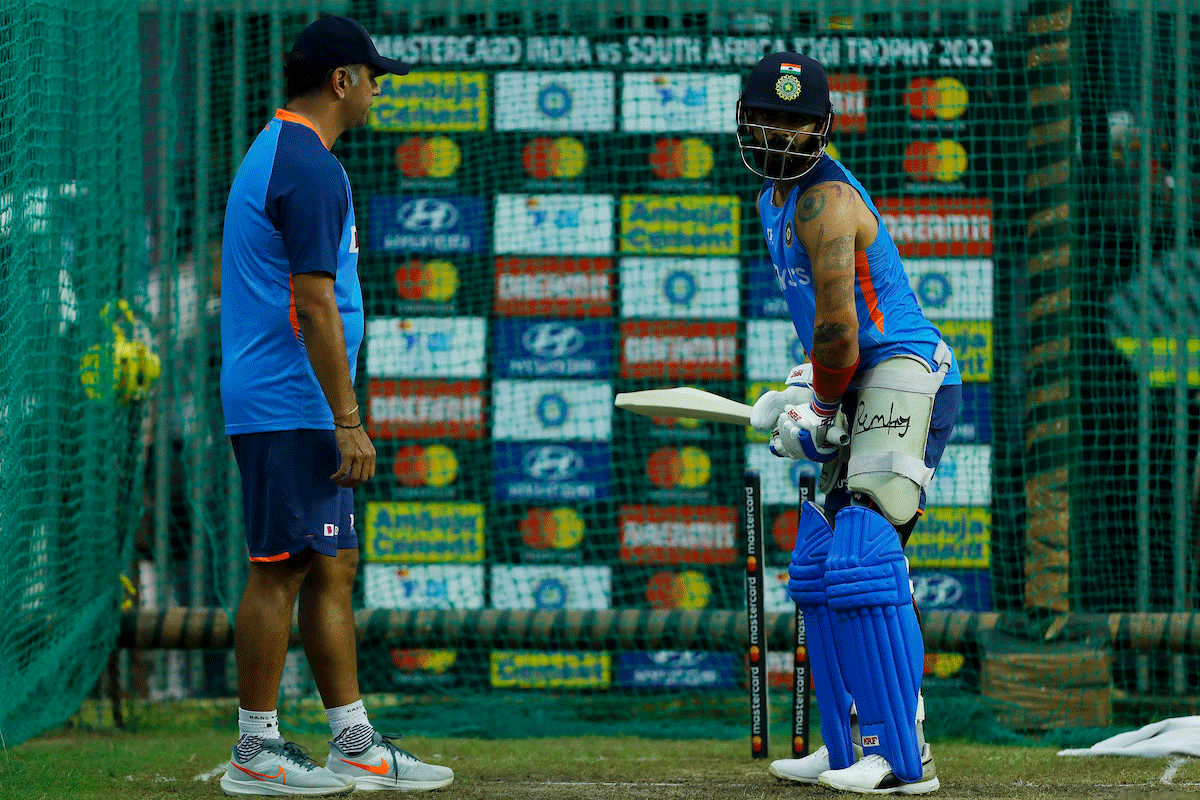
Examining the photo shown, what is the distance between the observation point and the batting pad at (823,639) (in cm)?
376

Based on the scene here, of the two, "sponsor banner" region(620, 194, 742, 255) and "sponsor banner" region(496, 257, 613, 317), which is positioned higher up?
→ "sponsor banner" region(620, 194, 742, 255)

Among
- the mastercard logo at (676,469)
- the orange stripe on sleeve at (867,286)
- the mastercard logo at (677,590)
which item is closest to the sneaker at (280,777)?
the orange stripe on sleeve at (867,286)

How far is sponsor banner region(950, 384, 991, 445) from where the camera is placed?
6.28m

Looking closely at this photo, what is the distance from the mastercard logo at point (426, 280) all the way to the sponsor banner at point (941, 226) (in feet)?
7.03

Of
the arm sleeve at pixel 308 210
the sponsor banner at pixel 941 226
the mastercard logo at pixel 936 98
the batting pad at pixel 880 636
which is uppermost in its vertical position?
the mastercard logo at pixel 936 98

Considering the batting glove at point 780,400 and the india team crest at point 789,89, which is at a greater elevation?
the india team crest at point 789,89

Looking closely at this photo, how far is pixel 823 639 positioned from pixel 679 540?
2632mm

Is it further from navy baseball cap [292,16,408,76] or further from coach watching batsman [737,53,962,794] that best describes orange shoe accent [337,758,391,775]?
navy baseball cap [292,16,408,76]

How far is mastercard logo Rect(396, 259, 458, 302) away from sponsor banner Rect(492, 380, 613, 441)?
539 mm

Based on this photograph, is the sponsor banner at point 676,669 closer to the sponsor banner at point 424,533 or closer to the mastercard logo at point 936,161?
the sponsor banner at point 424,533

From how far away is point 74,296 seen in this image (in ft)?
17.1

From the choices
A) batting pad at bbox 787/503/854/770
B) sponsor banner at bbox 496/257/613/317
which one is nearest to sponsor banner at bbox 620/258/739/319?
sponsor banner at bbox 496/257/613/317

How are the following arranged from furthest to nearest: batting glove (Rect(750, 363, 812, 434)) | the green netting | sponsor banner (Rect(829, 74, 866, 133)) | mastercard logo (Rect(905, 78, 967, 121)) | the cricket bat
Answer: sponsor banner (Rect(829, 74, 866, 133)) < mastercard logo (Rect(905, 78, 967, 121)) < the green netting < the cricket bat < batting glove (Rect(750, 363, 812, 434))

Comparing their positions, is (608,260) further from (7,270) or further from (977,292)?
(7,270)
